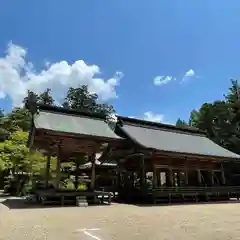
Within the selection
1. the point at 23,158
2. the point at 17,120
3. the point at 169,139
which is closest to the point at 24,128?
the point at 17,120

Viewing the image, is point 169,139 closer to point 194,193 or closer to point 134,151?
point 134,151

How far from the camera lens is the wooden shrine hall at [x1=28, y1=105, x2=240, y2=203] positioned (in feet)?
51.9

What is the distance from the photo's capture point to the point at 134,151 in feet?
62.0

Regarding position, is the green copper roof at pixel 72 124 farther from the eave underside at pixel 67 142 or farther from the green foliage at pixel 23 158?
the green foliage at pixel 23 158

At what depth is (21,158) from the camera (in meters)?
23.6

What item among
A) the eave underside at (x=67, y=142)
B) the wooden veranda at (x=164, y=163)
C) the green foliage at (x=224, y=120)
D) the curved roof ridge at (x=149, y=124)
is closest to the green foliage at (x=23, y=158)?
the eave underside at (x=67, y=142)

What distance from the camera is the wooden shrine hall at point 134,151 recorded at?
622 inches

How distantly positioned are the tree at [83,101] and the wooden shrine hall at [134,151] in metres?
35.7

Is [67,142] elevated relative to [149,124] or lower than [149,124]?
lower

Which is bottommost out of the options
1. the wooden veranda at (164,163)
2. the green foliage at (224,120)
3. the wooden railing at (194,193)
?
the wooden railing at (194,193)

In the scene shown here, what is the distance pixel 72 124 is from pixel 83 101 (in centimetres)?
4371

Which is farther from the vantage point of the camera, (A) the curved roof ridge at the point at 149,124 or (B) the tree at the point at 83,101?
(B) the tree at the point at 83,101

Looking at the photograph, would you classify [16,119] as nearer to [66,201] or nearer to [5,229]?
[66,201]

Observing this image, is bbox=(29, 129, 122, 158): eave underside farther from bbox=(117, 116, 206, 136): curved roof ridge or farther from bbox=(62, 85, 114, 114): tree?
bbox=(62, 85, 114, 114): tree
